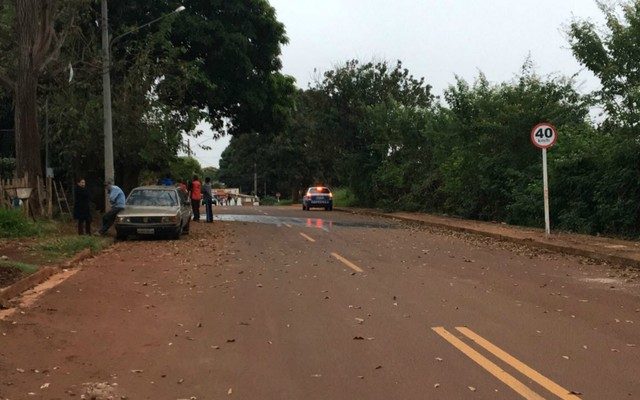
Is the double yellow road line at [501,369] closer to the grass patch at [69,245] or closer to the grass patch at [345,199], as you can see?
the grass patch at [69,245]

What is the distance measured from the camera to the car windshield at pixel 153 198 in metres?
18.6

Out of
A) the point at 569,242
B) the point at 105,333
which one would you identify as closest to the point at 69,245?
the point at 105,333

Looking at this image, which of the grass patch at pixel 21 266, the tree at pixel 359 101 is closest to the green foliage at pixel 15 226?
the grass patch at pixel 21 266

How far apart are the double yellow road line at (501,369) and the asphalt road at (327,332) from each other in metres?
0.02

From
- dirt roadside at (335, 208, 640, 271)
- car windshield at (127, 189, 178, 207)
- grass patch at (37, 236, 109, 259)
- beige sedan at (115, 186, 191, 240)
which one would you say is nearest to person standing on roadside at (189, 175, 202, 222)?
car windshield at (127, 189, 178, 207)

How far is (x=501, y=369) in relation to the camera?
17.9ft

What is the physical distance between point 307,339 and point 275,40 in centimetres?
2436

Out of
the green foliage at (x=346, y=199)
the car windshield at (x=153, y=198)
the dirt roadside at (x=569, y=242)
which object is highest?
the car windshield at (x=153, y=198)

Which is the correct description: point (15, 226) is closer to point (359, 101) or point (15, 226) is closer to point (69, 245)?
point (69, 245)

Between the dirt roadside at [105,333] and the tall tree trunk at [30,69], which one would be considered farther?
the tall tree trunk at [30,69]

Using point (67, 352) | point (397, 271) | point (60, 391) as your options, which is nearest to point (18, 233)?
point (397, 271)

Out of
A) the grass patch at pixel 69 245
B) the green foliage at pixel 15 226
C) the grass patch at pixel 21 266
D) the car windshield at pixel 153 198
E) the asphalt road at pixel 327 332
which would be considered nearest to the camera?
the asphalt road at pixel 327 332

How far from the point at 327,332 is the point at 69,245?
30.5 feet

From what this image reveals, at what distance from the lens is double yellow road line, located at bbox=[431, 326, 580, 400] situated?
486cm
